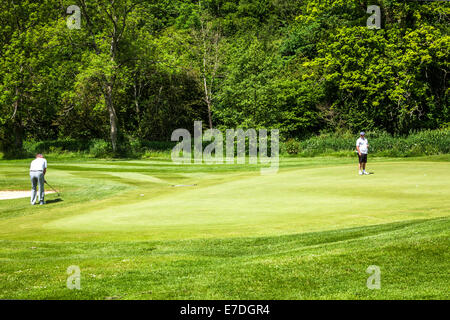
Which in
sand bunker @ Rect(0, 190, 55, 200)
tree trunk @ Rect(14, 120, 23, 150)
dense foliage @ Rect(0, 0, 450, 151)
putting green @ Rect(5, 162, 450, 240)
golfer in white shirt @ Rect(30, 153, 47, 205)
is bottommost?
sand bunker @ Rect(0, 190, 55, 200)

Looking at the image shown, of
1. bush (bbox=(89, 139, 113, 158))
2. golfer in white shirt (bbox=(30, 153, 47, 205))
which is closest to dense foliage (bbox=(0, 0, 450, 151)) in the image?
bush (bbox=(89, 139, 113, 158))

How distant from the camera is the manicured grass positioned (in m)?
8.52

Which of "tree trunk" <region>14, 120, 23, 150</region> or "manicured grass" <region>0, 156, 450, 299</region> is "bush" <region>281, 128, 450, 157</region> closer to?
"manicured grass" <region>0, 156, 450, 299</region>

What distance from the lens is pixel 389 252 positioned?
33.6ft

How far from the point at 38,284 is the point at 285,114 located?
5303 cm

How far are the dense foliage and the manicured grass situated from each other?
101ft

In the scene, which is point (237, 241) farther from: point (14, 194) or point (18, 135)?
point (18, 135)

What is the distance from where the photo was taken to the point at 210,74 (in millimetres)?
66125

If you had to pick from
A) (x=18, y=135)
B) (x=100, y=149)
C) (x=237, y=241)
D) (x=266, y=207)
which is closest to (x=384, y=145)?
(x=100, y=149)

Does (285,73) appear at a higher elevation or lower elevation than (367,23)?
lower

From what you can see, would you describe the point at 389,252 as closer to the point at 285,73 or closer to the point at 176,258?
the point at 176,258

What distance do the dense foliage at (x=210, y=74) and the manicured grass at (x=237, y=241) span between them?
30923 mm
